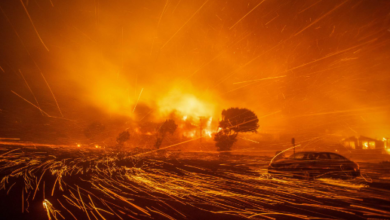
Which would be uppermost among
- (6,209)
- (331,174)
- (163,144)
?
(163,144)

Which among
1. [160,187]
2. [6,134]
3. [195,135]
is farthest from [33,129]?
[160,187]

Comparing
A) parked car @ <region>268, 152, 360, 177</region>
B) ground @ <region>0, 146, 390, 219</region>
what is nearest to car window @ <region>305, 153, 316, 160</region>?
parked car @ <region>268, 152, 360, 177</region>

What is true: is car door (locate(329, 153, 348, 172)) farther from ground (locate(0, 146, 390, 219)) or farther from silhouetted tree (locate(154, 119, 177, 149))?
silhouetted tree (locate(154, 119, 177, 149))

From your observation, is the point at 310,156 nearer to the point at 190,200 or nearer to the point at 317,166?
the point at 317,166

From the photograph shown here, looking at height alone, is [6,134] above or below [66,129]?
below

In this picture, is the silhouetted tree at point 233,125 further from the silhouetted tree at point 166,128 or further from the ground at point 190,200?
the ground at point 190,200

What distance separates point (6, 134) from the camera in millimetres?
46281

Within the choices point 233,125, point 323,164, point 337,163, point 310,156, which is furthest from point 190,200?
point 233,125

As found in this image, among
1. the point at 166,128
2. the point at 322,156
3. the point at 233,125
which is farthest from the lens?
the point at 166,128

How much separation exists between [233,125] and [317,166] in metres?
27.5

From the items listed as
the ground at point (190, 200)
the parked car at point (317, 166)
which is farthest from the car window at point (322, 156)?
the ground at point (190, 200)

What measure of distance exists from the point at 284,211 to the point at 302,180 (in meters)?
5.14

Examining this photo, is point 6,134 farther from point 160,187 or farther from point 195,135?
point 160,187

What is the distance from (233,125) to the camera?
123ft
